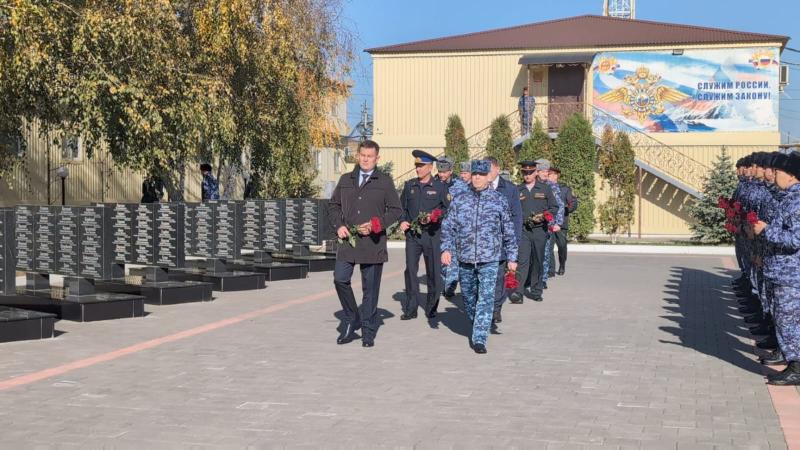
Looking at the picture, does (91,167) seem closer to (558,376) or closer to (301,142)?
(301,142)

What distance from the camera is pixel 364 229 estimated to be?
9734 millimetres

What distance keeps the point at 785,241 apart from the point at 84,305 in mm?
7606

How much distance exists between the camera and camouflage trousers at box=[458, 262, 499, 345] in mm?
9469

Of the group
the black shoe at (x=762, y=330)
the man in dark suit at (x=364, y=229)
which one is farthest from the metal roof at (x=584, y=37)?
the man in dark suit at (x=364, y=229)

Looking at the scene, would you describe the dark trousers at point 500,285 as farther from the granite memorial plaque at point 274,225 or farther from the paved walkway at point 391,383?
the granite memorial plaque at point 274,225

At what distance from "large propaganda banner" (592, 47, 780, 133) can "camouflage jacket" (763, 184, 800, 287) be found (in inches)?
1056

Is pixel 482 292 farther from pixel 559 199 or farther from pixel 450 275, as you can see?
pixel 559 199

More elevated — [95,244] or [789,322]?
[95,244]

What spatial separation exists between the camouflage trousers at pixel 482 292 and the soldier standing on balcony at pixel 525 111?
25.1 metres

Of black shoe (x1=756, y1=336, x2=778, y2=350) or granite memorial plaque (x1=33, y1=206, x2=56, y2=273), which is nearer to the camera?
black shoe (x1=756, y1=336, x2=778, y2=350)

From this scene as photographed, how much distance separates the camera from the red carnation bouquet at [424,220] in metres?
11.7

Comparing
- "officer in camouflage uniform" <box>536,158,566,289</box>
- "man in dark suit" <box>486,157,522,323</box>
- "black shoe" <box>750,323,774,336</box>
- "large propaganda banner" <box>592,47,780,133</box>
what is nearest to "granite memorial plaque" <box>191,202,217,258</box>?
"officer in camouflage uniform" <box>536,158,566,289</box>

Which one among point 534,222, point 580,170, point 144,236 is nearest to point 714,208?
point 580,170

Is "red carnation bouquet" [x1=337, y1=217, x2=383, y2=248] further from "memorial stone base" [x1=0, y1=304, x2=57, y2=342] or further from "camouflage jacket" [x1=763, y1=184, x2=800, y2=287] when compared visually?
"camouflage jacket" [x1=763, y1=184, x2=800, y2=287]
